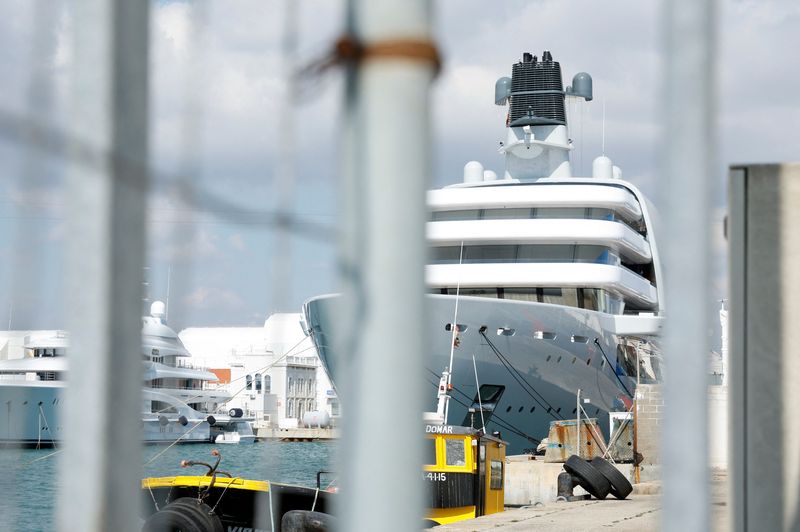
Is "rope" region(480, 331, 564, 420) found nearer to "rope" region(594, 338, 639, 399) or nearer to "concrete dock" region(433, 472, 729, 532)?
"rope" region(594, 338, 639, 399)

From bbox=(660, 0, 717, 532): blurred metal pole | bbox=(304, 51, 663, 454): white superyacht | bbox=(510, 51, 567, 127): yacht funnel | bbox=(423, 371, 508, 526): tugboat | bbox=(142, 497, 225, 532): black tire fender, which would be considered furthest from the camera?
bbox=(510, 51, 567, 127): yacht funnel

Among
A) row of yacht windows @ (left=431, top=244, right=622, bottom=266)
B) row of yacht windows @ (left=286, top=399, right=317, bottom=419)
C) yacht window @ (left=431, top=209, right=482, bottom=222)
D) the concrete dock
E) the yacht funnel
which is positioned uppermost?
the yacht funnel

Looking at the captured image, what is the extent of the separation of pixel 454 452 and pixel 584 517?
5.28 meters

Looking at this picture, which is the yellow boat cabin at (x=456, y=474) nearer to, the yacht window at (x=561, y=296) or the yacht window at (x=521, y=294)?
the yacht window at (x=521, y=294)

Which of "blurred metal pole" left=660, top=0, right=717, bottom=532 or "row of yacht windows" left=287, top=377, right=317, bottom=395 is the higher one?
"blurred metal pole" left=660, top=0, right=717, bottom=532

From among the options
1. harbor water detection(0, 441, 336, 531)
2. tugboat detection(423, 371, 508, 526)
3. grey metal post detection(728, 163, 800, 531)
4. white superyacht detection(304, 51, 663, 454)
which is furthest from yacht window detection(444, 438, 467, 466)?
white superyacht detection(304, 51, 663, 454)

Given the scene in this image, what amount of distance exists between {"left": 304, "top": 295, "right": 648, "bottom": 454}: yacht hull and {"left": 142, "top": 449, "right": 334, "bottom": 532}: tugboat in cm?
1363

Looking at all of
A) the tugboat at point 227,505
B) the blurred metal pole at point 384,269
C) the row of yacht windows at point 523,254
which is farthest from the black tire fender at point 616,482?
the row of yacht windows at point 523,254

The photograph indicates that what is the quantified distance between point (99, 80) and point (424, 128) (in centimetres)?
70

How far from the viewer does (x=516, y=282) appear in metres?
34.2

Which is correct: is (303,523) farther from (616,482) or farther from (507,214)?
(507,214)

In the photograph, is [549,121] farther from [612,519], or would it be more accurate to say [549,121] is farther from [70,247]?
[70,247]

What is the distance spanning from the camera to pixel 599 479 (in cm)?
1567

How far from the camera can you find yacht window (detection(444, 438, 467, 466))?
17.1m
